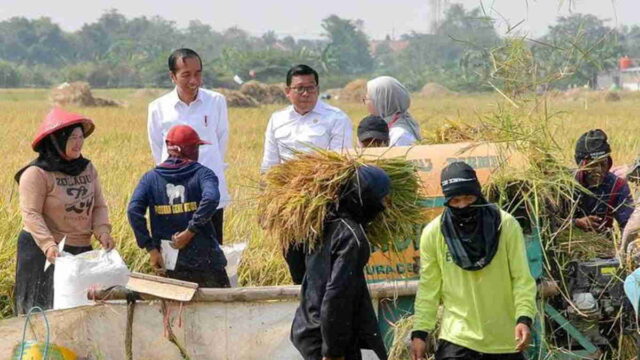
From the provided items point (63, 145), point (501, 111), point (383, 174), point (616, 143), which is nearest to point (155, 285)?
point (63, 145)

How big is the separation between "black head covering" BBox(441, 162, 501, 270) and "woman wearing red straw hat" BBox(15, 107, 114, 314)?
221 centimetres

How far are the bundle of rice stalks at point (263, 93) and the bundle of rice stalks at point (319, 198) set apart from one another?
3545 centimetres

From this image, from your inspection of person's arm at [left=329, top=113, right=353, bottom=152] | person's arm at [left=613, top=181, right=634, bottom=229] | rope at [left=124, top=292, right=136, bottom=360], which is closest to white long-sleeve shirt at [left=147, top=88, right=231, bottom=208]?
person's arm at [left=329, top=113, right=353, bottom=152]

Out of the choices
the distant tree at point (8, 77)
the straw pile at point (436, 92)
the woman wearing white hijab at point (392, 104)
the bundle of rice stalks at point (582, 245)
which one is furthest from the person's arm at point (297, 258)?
the distant tree at point (8, 77)

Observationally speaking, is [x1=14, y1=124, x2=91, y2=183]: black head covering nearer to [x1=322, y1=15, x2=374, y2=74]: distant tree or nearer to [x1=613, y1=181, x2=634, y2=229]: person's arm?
[x1=613, y1=181, x2=634, y2=229]: person's arm

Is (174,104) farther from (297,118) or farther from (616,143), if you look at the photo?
(616,143)

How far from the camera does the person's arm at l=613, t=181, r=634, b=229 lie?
598 cm

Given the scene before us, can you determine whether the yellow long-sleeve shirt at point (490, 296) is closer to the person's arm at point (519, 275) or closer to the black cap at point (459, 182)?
the person's arm at point (519, 275)

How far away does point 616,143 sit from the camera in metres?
14.2

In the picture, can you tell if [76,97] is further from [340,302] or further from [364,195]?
[340,302]

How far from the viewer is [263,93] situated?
41750 millimetres

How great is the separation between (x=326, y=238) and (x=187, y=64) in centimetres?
241

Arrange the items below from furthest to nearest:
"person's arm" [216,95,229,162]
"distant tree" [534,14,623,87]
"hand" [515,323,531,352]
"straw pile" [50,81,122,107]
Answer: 1. "straw pile" [50,81,122,107]
2. "person's arm" [216,95,229,162]
3. "distant tree" [534,14,623,87]
4. "hand" [515,323,531,352]

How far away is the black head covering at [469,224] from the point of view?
4.45m
